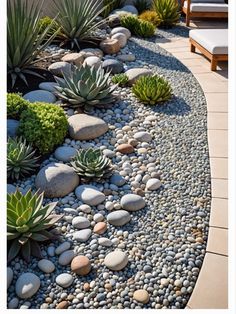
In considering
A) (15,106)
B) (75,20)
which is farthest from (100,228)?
(75,20)

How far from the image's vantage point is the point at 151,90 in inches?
171

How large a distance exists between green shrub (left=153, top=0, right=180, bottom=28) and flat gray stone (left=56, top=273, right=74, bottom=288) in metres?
6.06

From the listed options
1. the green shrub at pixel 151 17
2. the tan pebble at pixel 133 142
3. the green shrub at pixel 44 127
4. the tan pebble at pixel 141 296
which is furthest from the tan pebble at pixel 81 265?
the green shrub at pixel 151 17

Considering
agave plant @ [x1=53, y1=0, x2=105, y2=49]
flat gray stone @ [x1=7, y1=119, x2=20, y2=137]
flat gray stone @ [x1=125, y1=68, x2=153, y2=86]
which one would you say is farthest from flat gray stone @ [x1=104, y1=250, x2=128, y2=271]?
agave plant @ [x1=53, y1=0, x2=105, y2=49]

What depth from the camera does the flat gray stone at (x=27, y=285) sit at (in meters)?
2.35

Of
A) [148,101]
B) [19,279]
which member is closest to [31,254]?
[19,279]

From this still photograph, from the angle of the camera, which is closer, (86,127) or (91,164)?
(91,164)

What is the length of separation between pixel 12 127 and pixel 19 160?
2.01ft

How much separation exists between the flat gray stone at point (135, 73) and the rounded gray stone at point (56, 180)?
1891 millimetres

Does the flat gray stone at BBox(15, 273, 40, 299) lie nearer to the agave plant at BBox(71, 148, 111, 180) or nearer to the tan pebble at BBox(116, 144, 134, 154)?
the agave plant at BBox(71, 148, 111, 180)

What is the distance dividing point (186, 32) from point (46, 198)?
18.0 feet

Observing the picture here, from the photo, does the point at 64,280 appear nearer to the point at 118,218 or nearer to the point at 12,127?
the point at 118,218

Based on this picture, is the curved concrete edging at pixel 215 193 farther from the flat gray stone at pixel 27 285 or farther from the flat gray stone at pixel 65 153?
the flat gray stone at pixel 65 153

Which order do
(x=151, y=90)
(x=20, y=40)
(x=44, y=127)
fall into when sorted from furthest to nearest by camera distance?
(x=20, y=40), (x=151, y=90), (x=44, y=127)
